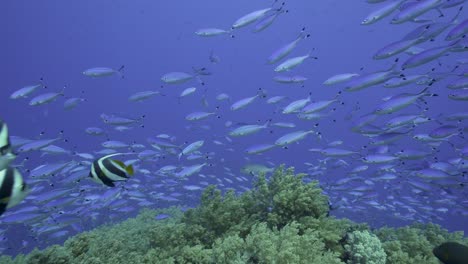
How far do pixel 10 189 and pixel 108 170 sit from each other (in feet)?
3.60

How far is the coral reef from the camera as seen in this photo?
4031mm

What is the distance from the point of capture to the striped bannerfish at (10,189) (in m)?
2.03

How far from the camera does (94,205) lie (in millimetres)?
10750

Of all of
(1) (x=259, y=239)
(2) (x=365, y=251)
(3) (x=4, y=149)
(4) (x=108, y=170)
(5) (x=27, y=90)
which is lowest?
(2) (x=365, y=251)

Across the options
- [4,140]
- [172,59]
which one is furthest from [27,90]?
[172,59]

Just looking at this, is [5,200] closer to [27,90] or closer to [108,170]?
[108,170]

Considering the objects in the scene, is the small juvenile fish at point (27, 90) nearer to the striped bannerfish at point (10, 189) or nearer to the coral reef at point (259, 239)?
the coral reef at point (259, 239)

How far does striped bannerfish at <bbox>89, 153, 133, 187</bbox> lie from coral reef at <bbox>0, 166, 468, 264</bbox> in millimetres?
1511

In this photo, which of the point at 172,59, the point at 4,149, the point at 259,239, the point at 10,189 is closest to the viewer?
the point at 10,189

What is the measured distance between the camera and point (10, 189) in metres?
2.04

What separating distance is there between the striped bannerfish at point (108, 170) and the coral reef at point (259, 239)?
1.51 meters

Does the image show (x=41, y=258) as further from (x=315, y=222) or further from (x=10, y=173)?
(x=315, y=222)

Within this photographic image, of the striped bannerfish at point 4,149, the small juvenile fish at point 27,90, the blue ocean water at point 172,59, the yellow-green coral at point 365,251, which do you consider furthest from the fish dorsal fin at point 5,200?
the blue ocean water at point 172,59

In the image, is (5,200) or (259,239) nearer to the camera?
(5,200)
